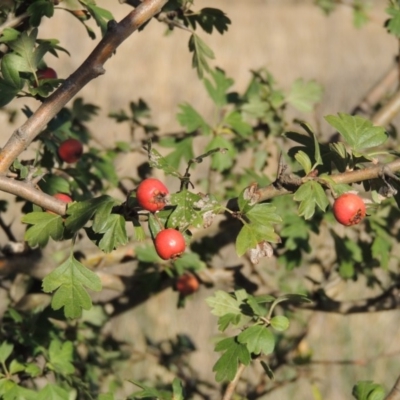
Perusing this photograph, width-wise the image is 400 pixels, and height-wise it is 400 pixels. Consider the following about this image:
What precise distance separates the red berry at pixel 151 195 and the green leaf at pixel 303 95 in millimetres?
1189

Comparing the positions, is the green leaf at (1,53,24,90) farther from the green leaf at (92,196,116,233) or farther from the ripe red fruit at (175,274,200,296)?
the ripe red fruit at (175,274,200,296)

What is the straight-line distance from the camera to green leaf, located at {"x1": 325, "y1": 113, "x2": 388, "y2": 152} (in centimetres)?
134

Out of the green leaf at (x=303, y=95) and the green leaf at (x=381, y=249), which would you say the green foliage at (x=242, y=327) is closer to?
the green leaf at (x=381, y=249)

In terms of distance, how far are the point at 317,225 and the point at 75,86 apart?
943mm

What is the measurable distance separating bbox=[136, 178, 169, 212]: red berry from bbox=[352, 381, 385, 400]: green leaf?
20.1 inches

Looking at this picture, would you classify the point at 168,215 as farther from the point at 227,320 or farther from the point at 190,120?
the point at 190,120

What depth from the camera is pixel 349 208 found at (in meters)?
1.19

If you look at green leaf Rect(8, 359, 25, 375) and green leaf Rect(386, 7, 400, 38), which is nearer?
green leaf Rect(8, 359, 25, 375)

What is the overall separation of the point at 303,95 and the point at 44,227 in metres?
1.23

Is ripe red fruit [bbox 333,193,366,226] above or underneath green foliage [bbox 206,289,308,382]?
above

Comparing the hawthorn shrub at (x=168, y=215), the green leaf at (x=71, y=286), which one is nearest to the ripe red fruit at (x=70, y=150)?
the hawthorn shrub at (x=168, y=215)

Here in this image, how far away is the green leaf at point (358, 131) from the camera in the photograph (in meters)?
1.34

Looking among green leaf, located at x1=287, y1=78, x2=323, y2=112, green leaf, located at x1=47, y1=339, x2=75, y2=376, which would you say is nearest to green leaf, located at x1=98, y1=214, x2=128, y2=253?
green leaf, located at x1=47, y1=339, x2=75, y2=376

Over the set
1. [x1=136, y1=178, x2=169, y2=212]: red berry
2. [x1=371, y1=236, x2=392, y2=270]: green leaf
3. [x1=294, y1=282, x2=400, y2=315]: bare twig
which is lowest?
[x1=294, y1=282, x2=400, y2=315]: bare twig
